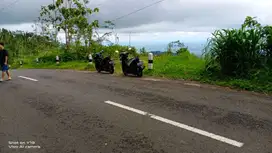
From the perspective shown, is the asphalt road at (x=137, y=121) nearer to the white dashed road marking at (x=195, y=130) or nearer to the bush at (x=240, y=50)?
the white dashed road marking at (x=195, y=130)

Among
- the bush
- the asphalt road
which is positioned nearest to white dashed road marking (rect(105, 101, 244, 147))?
the asphalt road

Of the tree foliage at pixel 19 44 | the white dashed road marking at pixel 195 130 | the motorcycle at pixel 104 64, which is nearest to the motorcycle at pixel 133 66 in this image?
the motorcycle at pixel 104 64

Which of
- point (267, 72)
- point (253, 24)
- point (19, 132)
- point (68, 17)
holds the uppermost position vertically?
point (68, 17)

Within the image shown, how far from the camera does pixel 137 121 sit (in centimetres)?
498

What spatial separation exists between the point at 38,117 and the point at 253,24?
25.8 feet

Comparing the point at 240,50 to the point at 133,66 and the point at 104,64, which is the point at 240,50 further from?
the point at 104,64

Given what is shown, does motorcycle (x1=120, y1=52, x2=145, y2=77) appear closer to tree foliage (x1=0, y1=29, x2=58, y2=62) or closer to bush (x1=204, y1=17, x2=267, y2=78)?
bush (x1=204, y1=17, x2=267, y2=78)

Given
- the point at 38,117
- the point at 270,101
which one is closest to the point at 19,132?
the point at 38,117

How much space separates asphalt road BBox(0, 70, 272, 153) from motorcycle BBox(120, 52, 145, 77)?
128 inches

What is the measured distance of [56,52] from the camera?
24.5 meters

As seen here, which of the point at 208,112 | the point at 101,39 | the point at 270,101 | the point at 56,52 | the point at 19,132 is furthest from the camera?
the point at 56,52

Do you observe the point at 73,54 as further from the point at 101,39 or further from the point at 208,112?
the point at 208,112

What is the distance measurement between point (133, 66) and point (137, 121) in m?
6.35

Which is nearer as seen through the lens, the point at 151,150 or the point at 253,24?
the point at 151,150
